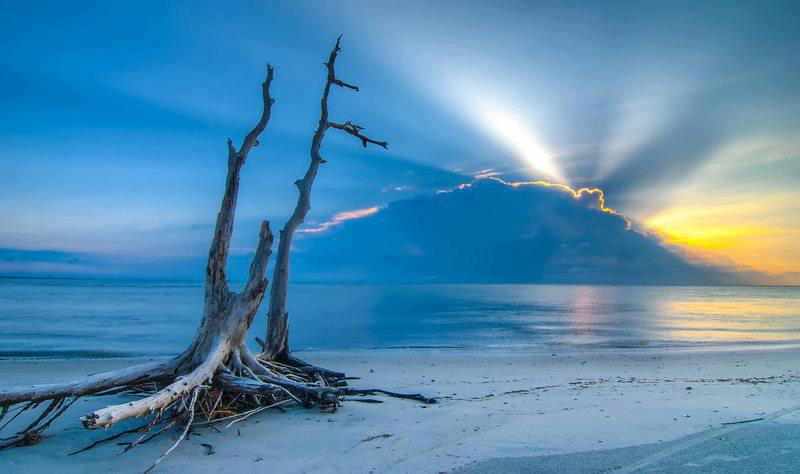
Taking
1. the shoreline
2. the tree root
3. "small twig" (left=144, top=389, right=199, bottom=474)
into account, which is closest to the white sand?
"small twig" (left=144, top=389, right=199, bottom=474)

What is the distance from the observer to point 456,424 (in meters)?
6.64

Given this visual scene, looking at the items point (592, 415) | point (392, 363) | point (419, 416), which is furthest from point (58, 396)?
point (392, 363)

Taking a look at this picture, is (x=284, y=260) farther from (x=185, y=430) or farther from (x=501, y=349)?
(x=501, y=349)

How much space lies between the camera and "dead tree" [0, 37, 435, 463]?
240 inches

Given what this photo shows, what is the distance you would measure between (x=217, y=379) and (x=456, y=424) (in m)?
3.77

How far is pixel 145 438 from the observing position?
6.06 meters

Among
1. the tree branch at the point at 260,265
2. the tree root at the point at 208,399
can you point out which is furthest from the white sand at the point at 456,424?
the tree branch at the point at 260,265

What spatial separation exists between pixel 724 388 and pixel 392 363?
8.47m

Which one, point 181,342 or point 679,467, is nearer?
point 679,467

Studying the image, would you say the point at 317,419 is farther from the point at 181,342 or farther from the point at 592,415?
the point at 181,342

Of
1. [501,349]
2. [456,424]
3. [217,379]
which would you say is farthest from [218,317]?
[501,349]

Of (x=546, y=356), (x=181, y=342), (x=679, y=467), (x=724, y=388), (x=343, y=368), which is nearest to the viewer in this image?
(x=679, y=467)

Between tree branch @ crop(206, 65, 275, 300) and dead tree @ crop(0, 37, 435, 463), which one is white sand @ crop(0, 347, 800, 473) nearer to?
dead tree @ crop(0, 37, 435, 463)

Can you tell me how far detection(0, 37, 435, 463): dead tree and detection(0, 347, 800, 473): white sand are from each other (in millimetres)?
305
